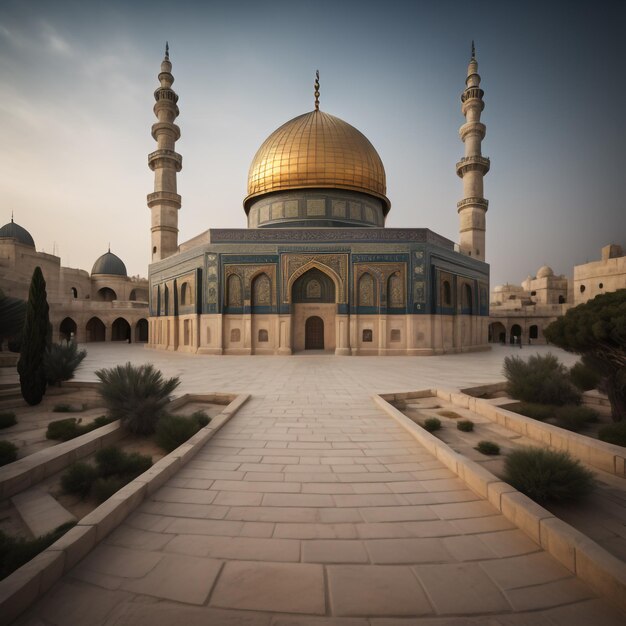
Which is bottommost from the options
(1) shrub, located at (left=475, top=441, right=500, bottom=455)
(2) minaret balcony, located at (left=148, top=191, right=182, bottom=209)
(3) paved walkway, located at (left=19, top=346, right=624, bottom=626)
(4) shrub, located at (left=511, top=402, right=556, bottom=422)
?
(3) paved walkway, located at (left=19, top=346, right=624, bottom=626)

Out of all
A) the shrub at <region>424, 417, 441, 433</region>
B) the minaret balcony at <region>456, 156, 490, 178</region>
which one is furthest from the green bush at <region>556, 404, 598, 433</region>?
the minaret balcony at <region>456, 156, 490, 178</region>

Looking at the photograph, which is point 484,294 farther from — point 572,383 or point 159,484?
point 159,484

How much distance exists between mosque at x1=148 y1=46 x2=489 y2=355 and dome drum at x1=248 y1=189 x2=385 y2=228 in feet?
0.20

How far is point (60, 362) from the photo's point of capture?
791cm

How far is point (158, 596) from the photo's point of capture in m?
1.82

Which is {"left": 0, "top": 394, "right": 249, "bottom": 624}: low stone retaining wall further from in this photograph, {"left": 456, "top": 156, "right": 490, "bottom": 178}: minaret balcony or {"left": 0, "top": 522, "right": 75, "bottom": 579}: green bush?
{"left": 456, "top": 156, "right": 490, "bottom": 178}: minaret balcony

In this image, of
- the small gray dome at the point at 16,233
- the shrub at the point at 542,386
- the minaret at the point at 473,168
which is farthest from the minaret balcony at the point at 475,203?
the small gray dome at the point at 16,233

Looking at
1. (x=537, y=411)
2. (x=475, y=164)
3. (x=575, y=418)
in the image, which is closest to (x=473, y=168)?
(x=475, y=164)

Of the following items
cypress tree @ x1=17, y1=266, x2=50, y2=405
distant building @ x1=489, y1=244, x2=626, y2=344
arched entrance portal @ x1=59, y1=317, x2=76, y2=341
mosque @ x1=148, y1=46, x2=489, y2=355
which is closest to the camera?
cypress tree @ x1=17, y1=266, x2=50, y2=405

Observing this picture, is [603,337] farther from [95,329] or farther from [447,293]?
[95,329]

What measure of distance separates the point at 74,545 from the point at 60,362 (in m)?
7.31

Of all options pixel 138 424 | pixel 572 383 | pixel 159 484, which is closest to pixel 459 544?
pixel 159 484

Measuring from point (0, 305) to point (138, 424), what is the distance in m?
6.53

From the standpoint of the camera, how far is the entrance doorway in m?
17.3
